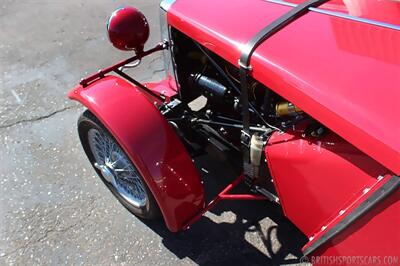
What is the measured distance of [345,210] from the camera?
5.62ft

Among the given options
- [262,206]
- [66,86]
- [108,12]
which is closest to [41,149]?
[66,86]

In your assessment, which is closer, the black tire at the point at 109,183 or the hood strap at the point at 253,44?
the hood strap at the point at 253,44

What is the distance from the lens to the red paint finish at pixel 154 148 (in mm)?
2217

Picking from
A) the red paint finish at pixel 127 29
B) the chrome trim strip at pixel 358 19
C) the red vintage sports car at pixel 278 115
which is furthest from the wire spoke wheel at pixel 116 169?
the chrome trim strip at pixel 358 19

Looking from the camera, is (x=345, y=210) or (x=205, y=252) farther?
(x=205, y=252)

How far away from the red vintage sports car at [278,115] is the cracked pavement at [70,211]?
0.83 feet

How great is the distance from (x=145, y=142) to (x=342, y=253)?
1.07 meters

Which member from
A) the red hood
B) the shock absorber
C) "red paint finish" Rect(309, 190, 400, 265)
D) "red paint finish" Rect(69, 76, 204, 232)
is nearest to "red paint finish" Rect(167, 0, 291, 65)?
the red hood

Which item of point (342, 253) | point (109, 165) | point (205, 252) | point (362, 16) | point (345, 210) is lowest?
point (205, 252)

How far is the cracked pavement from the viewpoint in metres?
2.65

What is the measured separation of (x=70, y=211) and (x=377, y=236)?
80.3 inches

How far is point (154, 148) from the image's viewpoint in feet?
7.29

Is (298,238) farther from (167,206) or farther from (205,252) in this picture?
(167,206)

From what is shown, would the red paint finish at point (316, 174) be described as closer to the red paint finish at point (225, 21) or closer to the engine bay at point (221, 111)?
the engine bay at point (221, 111)
